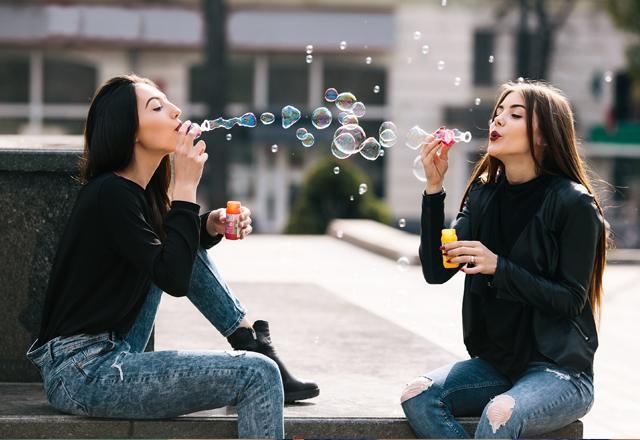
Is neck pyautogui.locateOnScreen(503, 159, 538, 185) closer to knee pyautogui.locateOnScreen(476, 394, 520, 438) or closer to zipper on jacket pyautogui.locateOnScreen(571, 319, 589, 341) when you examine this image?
zipper on jacket pyautogui.locateOnScreen(571, 319, 589, 341)

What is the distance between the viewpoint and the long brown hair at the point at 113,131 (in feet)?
12.3

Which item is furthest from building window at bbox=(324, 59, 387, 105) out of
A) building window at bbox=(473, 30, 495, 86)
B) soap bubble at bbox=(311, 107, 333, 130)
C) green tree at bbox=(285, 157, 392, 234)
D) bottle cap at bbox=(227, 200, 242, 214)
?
bottle cap at bbox=(227, 200, 242, 214)

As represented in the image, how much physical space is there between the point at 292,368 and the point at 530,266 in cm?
160

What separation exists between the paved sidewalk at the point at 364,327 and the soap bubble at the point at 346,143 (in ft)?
2.82

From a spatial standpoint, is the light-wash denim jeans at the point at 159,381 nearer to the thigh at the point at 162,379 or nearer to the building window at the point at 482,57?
the thigh at the point at 162,379

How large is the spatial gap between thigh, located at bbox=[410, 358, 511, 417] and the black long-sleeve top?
0.85 m

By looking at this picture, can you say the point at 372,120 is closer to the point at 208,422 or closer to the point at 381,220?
the point at 381,220

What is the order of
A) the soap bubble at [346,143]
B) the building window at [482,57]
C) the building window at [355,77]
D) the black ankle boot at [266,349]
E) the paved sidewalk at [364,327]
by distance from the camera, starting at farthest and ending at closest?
the building window at [482,57] → the building window at [355,77] → the paved sidewalk at [364,327] → the soap bubble at [346,143] → the black ankle boot at [266,349]

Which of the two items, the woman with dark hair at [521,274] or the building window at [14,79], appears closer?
the woman with dark hair at [521,274]

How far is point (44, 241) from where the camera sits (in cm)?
438

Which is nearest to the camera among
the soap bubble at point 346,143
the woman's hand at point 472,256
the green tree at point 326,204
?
the woman's hand at point 472,256

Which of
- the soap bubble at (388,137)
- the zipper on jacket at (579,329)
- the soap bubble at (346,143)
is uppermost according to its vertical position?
the soap bubble at (388,137)

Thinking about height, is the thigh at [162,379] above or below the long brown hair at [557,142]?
below

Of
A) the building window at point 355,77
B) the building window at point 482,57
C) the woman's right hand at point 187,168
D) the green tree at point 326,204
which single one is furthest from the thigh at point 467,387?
the building window at point 482,57
